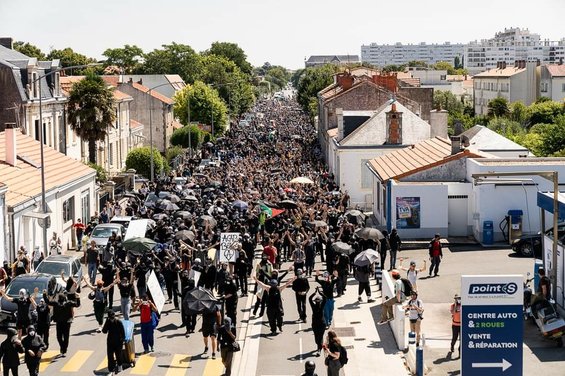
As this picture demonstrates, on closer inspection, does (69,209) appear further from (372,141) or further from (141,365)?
(141,365)

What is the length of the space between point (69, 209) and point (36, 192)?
537 cm

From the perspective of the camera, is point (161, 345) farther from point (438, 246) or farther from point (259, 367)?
point (438, 246)

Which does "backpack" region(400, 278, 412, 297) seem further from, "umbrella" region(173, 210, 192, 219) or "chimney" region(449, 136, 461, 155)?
"chimney" region(449, 136, 461, 155)

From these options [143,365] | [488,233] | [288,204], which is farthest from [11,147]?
[143,365]

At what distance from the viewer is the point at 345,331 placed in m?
23.3

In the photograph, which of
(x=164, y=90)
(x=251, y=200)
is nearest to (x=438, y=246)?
(x=251, y=200)

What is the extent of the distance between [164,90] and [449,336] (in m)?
90.5

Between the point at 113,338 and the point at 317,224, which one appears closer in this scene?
the point at 113,338

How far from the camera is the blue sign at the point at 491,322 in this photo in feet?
49.3

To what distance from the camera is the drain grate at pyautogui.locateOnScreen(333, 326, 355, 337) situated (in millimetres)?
22906

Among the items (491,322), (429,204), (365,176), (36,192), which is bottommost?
(491,322)

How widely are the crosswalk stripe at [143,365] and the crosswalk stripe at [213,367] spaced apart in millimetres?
1238

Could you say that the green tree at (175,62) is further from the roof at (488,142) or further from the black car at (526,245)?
the black car at (526,245)

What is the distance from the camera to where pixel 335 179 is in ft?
182
